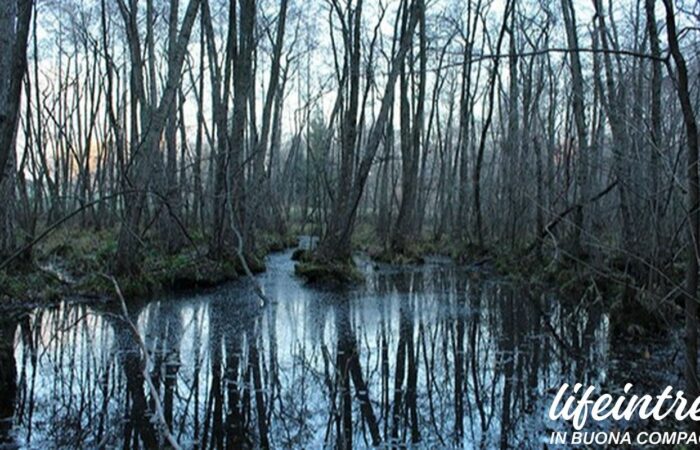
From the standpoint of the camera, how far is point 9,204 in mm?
10180

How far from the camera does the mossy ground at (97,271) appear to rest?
32.5ft

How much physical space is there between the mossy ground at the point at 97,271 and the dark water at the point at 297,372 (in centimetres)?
65

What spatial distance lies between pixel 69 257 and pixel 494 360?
11177mm

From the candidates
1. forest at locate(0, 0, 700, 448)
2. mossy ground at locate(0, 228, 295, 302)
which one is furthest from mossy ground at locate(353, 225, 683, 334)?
mossy ground at locate(0, 228, 295, 302)

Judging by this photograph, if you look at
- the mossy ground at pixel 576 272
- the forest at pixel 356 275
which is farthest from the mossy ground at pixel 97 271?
the mossy ground at pixel 576 272

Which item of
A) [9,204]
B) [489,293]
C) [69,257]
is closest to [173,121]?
[69,257]

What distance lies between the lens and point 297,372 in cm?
635

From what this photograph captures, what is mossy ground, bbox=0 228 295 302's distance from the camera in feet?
32.5

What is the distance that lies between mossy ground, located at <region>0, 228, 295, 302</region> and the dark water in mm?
646

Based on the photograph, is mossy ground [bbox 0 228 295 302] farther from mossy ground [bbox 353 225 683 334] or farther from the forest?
mossy ground [bbox 353 225 683 334]

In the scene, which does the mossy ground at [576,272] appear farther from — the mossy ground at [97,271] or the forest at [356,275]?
the mossy ground at [97,271]

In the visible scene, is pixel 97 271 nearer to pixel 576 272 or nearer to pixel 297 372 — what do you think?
pixel 297 372

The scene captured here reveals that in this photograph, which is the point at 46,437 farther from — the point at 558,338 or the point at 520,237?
the point at 520,237

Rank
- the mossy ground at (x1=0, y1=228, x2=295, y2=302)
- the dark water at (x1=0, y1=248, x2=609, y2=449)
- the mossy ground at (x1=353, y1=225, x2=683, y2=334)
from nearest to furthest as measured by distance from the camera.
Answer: the dark water at (x1=0, y1=248, x2=609, y2=449)
the mossy ground at (x1=353, y1=225, x2=683, y2=334)
the mossy ground at (x1=0, y1=228, x2=295, y2=302)
